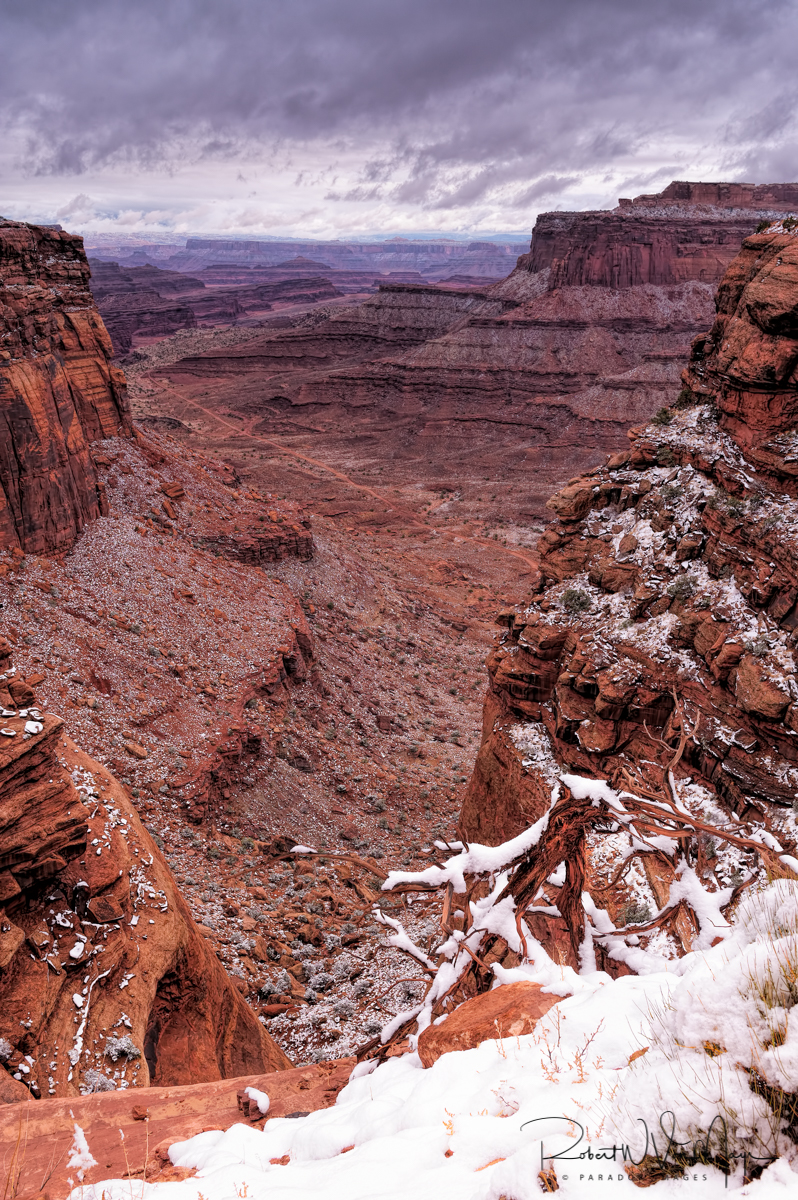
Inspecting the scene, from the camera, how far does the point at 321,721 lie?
80.4 feet

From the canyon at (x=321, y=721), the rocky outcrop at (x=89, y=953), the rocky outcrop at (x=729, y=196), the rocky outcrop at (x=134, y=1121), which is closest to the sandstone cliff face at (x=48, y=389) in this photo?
the canyon at (x=321, y=721)

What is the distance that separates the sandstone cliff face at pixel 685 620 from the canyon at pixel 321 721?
64 mm

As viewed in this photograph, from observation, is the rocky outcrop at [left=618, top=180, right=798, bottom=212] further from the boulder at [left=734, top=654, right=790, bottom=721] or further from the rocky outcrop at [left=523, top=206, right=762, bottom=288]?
the boulder at [left=734, top=654, right=790, bottom=721]

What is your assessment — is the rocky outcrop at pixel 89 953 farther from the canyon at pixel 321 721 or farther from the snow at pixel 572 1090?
the snow at pixel 572 1090

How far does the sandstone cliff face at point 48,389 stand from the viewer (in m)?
21.5

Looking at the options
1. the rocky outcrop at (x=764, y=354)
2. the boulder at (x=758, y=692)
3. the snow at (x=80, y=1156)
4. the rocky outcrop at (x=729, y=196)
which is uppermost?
the rocky outcrop at (x=729, y=196)

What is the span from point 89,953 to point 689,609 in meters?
11.4

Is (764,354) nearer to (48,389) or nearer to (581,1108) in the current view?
(581,1108)

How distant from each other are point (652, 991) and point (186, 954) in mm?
7639

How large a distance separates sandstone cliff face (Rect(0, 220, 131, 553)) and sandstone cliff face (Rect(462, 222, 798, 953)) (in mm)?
15202

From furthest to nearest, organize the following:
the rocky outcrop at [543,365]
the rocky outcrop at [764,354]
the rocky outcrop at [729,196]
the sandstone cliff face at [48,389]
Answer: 1. the rocky outcrop at [729,196]
2. the rocky outcrop at [543,365]
3. the sandstone cliff face at [48,389]
4. the rocky outcrop at [764,354]

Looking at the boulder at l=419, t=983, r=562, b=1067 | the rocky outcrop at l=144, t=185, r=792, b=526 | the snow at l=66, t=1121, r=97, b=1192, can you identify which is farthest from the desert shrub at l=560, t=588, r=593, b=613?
the rocky outcrop at l=144, t=185, r=792, b=526

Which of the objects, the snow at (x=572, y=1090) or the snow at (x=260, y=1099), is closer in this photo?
the snow at (x=572, y=1090)

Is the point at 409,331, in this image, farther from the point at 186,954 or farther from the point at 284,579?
the point at 186,954
